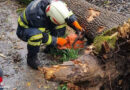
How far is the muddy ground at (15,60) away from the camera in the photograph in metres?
3.87

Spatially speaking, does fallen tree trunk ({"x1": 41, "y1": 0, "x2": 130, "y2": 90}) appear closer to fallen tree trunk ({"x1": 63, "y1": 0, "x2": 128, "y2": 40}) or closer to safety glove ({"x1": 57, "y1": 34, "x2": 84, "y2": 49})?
safety glove ({"x1": 57, "y1": 34, "x2": 84, "y2": 49})

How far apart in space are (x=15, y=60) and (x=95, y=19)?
71.5 inches

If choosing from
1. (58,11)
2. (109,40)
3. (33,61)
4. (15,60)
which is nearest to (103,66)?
(109,40)

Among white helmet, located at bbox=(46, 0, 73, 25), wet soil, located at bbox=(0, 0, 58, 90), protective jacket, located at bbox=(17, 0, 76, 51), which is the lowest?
wet soil, located at bbox=(0, 0, 58, 90)

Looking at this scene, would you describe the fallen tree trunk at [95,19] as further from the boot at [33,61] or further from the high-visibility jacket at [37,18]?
the boot at [33,61]

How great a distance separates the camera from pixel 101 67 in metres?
2.65

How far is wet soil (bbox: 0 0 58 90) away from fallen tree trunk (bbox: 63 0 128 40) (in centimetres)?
114

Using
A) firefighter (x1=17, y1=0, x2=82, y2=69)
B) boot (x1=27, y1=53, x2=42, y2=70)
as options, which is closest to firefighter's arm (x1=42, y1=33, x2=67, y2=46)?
firefighter (x1=17, y1=0, x2=82, y2=69)

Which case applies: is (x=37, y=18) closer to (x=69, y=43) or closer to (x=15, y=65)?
(x=69, y=43)

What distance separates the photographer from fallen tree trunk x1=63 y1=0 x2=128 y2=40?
4.24m

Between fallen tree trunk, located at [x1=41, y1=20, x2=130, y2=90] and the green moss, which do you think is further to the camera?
the green moss

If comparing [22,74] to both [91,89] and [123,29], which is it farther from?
[123,29]

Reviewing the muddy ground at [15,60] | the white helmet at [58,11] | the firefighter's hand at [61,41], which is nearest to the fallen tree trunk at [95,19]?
the firefighter's hand at [61,41]

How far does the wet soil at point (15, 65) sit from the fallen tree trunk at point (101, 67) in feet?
4.49
